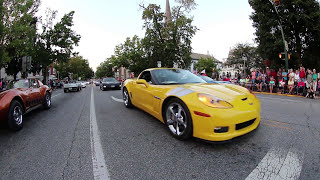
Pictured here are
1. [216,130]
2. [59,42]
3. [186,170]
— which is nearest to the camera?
[186,170]

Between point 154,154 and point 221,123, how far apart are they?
1.03 metres

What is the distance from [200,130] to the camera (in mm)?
2379

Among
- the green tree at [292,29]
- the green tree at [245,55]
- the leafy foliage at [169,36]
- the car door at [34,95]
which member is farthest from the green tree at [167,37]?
the green tree at [245,55]

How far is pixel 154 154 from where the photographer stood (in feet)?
7.61

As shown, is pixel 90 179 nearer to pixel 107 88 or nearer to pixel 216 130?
pixel 216 130

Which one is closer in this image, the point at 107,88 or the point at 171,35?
the point at 107,88

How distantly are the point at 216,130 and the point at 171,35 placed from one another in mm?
21224

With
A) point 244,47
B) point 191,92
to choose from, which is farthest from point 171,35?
point 244,47

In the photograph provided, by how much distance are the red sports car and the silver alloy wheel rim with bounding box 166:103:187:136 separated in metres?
3.26

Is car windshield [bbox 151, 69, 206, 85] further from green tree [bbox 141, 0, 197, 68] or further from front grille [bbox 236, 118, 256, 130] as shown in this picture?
green tree [bbox 141, 0, 197, 68]

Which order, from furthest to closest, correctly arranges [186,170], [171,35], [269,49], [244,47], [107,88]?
[244,47] < [171,35] < [269,49] < [107,88] < [186,170]

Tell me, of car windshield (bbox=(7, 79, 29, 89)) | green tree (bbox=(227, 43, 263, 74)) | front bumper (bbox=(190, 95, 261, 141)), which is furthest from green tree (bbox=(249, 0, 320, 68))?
green tree (bbox=(227, 43, 263, 74))

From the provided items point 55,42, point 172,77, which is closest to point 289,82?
point 172,77

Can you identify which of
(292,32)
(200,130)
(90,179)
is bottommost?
(90,179)
